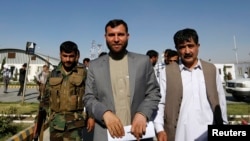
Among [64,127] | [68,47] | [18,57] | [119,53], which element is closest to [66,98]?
[64,127]

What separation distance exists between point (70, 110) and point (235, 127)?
7.64 ft

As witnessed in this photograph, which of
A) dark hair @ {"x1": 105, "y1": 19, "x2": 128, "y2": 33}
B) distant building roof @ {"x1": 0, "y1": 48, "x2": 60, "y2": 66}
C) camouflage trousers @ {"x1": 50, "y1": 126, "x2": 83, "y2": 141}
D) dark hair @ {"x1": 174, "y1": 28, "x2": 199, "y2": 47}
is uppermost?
distant building roof @ {"x1": 0, "y1": 48, "x2": 60, "y2": 66}

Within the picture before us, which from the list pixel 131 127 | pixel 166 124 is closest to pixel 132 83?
pixel 131 127

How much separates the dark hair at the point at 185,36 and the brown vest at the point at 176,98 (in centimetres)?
29

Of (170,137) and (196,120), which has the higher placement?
(196,120)

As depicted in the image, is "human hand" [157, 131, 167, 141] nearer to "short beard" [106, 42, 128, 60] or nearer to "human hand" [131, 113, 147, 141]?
"human hand" [131, 113, 147, 141]

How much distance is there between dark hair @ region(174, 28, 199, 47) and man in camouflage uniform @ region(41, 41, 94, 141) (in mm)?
1631

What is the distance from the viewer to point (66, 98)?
11.3 ft

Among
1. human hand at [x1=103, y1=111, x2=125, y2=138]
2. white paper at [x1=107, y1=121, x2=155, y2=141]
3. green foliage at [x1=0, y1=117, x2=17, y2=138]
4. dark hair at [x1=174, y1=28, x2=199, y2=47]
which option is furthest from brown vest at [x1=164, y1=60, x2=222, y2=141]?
green foliage at [x1=0, y1=117, x2=17, y2=138]

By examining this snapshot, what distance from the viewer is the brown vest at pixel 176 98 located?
2.16 meters

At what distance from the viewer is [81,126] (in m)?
3.50

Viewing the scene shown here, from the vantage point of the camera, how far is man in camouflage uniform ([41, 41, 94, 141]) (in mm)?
3393

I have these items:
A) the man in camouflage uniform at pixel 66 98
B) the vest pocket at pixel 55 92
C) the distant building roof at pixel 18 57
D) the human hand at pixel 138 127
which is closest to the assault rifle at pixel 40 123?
the man in camouflage uniform at pixel 66 98

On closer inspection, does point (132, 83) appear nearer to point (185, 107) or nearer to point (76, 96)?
point (185, 107)
